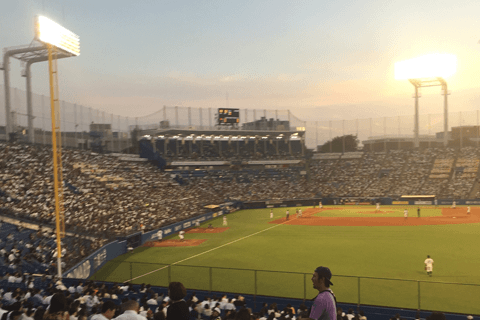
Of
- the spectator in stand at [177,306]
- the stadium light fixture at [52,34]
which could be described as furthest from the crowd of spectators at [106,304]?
the stadium light fixture at [52,34]

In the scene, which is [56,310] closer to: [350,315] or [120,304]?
[120,304]

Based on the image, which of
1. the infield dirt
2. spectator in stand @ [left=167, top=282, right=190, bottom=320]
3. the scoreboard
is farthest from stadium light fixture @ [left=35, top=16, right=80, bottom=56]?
the scoreboard

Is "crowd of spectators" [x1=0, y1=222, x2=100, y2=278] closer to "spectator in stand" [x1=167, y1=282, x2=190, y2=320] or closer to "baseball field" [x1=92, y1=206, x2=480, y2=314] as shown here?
"baseball field" [x1=92, y1=206, x2=480, y2=314]

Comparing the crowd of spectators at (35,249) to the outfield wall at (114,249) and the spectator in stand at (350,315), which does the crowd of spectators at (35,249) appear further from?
the spectator in stand at (350,315)

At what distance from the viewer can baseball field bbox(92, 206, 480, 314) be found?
1839 cm

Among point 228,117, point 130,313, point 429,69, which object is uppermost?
point 429,69

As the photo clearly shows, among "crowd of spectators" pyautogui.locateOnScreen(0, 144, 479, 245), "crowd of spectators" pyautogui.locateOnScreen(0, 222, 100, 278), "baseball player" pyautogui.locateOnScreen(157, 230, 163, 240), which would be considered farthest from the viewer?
"baseball player" pyautogui.locateOnScreen(157, 230, 163, 240)

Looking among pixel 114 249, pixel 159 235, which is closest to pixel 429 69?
pixel 159 235

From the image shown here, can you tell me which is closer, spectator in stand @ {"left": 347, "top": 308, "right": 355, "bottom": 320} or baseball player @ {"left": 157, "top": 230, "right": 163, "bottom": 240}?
spectator in stand @ {"left": 347, "top": 308, "right": 355, "bottom": 320}

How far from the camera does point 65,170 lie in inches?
1526

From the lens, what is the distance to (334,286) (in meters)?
19.9

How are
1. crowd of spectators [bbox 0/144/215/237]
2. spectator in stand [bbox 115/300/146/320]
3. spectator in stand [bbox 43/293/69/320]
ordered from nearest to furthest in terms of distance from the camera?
spectator in stand [bbox 43/293/69/320] → spectator in stand [bbox 115/300/146/320] → crowd of spectators [bbox 0/144/215/237]

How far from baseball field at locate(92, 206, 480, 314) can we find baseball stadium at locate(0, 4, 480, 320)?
0.16m

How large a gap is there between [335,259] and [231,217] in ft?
80.7
